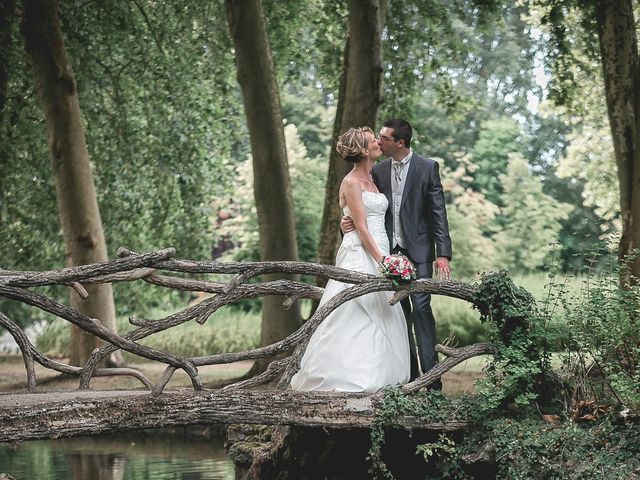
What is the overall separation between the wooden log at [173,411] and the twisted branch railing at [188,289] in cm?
12

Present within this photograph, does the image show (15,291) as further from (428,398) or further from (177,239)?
(177,239)

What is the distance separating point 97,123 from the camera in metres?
18.6

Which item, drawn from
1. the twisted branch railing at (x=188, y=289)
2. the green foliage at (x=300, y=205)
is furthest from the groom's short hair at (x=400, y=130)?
the green foliage at (x=300, y=205)

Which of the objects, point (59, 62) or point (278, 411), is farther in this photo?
point (59, 62)

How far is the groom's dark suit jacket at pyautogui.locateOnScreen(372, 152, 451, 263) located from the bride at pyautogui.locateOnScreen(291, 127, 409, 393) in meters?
0.20

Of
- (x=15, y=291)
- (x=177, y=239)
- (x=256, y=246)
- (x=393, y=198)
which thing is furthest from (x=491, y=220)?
(x=15, y=291)

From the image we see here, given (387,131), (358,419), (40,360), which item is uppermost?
(387,131)

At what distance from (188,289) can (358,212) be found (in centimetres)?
162

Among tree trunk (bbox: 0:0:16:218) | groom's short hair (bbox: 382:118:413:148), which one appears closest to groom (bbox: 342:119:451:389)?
groom's short hair (bbox: 382:118:413:148)

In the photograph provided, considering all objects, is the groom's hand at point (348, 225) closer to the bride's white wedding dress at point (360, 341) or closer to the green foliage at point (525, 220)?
the bride's white wedding dress at point (360, 341)

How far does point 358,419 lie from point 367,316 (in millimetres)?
955

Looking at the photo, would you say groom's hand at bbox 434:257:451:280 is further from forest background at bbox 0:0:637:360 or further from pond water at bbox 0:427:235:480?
forest background at bbox 0:0:637:360

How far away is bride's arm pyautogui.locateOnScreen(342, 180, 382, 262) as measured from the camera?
28.1 feet

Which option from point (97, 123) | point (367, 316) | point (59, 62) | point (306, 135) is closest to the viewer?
point (367, 316)
